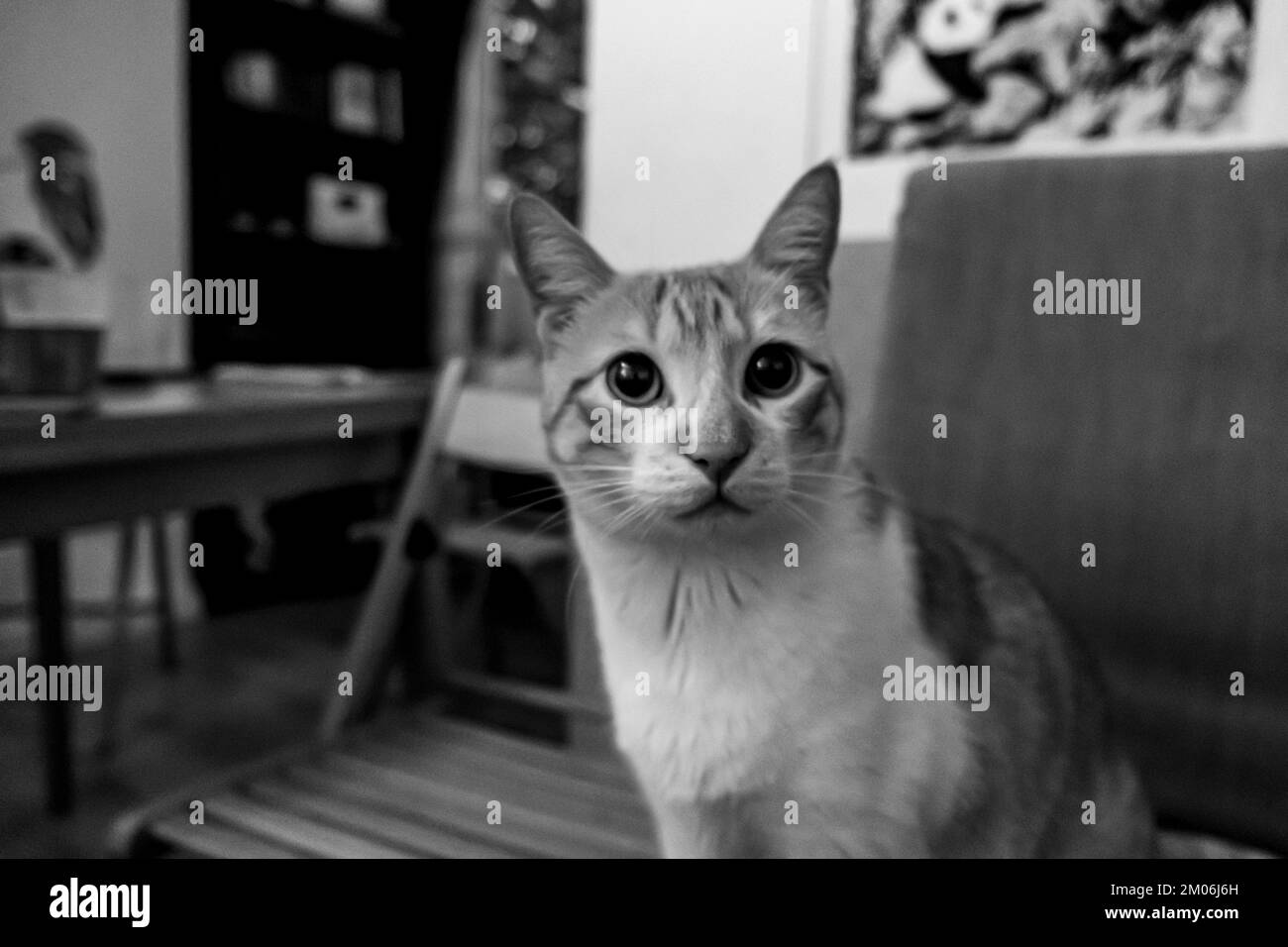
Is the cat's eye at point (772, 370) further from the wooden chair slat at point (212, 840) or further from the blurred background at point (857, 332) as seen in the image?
the wooden chair slat at point (212, 840)

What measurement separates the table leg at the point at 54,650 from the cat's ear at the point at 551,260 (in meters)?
1.18

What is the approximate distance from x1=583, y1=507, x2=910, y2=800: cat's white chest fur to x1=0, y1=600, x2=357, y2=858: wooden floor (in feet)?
2.40

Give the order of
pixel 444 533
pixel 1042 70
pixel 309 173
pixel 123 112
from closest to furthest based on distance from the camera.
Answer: pixel 1042 70 → pixel 444 533 → pixel 123 112 → pixel 309 173

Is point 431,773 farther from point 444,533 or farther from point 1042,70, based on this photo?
point 1042,70

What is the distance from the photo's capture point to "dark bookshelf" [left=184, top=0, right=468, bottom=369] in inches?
103

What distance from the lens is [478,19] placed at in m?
3.32

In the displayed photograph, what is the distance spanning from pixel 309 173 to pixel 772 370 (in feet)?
9.54

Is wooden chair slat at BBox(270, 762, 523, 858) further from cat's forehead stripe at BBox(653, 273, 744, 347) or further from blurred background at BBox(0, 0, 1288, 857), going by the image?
cat's forehead stripe at BBox(653, 273, 744, 347)

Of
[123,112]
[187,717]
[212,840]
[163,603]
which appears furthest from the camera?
[163,603]

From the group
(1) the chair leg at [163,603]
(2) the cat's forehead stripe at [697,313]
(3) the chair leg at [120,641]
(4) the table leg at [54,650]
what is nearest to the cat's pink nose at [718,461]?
(2) the cat's forehead stripe at [697,313]

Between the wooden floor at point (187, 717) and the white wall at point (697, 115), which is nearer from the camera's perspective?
the white wall at point (697, 115)

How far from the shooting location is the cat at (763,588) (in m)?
0.62

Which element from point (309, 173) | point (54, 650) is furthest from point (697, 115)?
point (309, 173)

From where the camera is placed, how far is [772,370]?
2.19ft
